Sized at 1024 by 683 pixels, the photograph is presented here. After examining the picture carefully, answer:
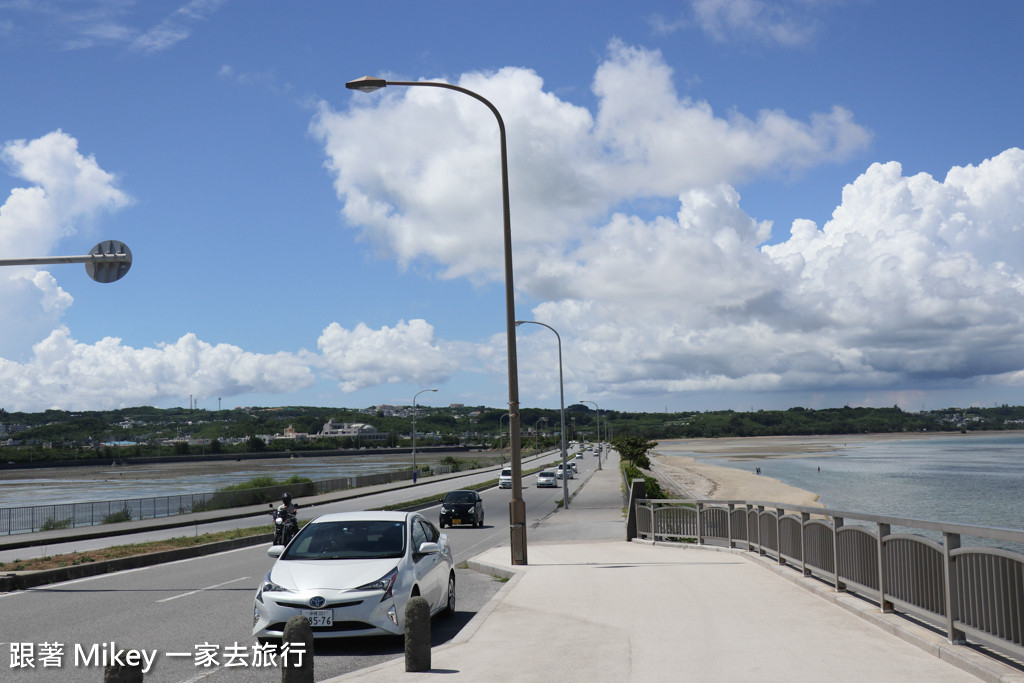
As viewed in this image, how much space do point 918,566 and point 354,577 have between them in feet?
19.7

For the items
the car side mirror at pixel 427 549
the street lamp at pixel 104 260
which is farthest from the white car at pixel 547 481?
the car side mirror at pixel 427 549

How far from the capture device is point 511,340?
18797 millimetres

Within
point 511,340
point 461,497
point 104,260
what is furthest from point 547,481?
point 104,260

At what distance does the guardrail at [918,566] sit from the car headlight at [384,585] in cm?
549

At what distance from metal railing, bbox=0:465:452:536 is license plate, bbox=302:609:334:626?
28.2 m

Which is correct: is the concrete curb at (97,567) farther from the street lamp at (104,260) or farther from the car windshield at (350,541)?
the car windshield at (350,541)

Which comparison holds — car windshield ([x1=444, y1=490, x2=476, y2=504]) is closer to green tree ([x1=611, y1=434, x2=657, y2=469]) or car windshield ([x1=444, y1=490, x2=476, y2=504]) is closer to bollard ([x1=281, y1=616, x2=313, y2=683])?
bollard ([x1=281, y1=616, x2=313, y2=683])

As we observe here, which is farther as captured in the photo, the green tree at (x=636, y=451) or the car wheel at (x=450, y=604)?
the green tree at (x=636, y=451)

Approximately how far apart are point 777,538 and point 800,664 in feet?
25.7

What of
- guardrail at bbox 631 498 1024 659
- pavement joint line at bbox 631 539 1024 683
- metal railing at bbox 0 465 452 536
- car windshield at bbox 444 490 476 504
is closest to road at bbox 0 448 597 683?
pavement joint line at bbox 631 539 1024 683

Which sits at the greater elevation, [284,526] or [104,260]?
[104,260]

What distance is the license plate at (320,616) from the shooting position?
9.09 meters

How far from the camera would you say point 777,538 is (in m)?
15.4

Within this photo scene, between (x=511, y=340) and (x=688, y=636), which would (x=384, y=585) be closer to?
(x=688, y=636)
